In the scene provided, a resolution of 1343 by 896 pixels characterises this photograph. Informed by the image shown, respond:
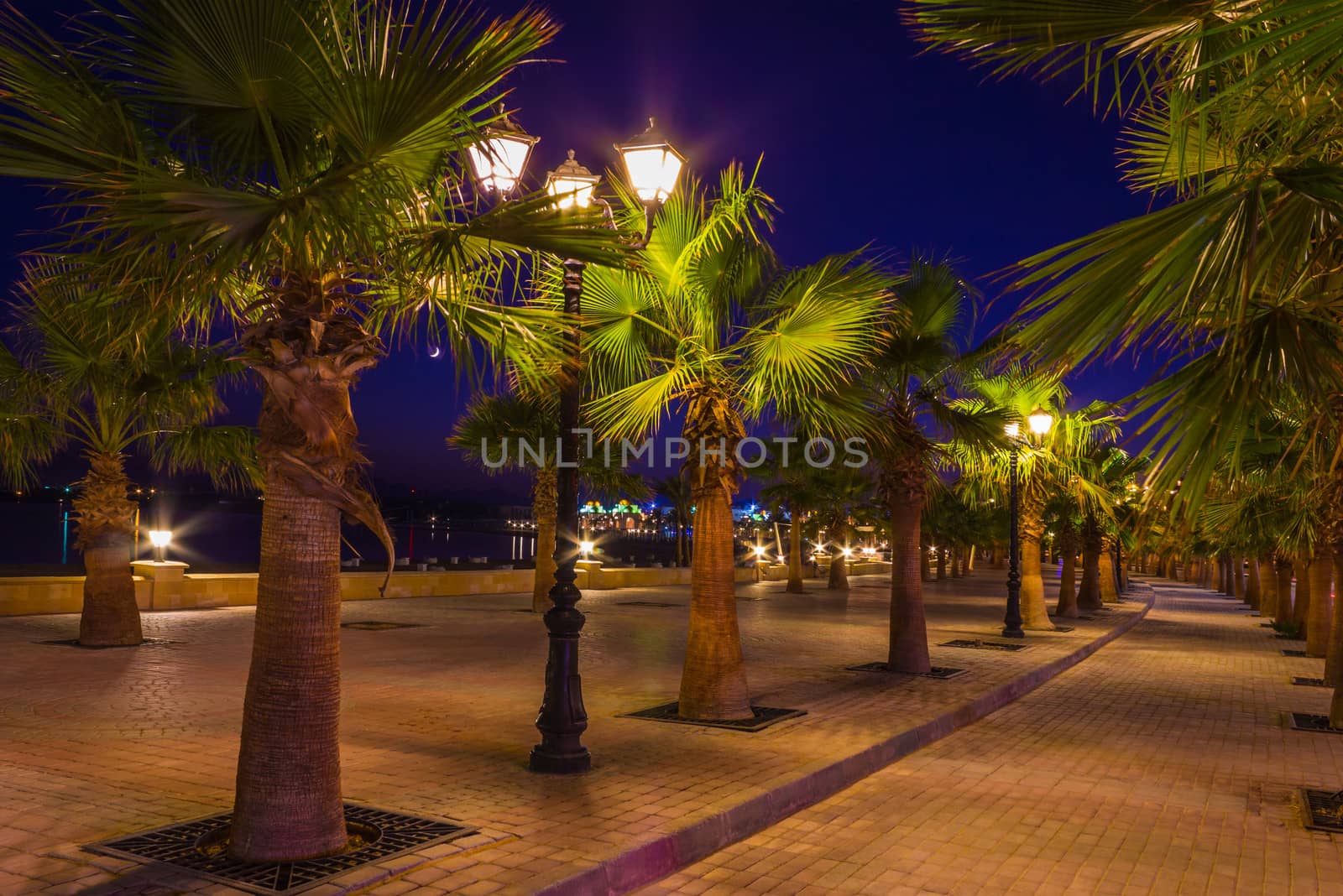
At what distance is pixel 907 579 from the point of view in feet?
48.4

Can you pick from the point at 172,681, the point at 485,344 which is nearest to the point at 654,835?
the point at 485,344

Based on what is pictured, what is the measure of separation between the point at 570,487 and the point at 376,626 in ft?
43.7

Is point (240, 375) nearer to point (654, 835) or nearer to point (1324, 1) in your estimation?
point (654, 835)

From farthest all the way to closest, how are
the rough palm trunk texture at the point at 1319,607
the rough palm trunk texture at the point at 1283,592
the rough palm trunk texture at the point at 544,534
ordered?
1. the rough palm trunk texture at the point at 1283,592
2. the rough palm trunk texture at the point at 544,534
3. the rough palm trunk texture at the point at 1319,607

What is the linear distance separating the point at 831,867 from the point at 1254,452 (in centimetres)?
777

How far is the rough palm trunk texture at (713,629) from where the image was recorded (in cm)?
1063

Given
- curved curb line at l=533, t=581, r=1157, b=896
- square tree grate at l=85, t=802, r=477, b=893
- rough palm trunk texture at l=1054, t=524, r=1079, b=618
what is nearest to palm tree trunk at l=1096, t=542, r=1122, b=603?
rough palm trunk texture at l=1054, t=524, r=1079, b=618

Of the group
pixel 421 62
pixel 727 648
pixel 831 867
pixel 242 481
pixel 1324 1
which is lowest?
pixel 831 867

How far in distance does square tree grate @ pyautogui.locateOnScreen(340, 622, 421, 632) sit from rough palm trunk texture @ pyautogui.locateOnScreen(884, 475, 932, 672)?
32.7 ft

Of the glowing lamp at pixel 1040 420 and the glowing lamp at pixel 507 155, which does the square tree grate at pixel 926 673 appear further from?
the glowing lamp at pixel 507 155

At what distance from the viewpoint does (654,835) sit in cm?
635

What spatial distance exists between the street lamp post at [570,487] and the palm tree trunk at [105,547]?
31.2ft

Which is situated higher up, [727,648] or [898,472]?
[898,472]

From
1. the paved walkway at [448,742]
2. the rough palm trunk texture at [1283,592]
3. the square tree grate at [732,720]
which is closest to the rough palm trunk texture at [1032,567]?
the paved walkway at [448,742]
